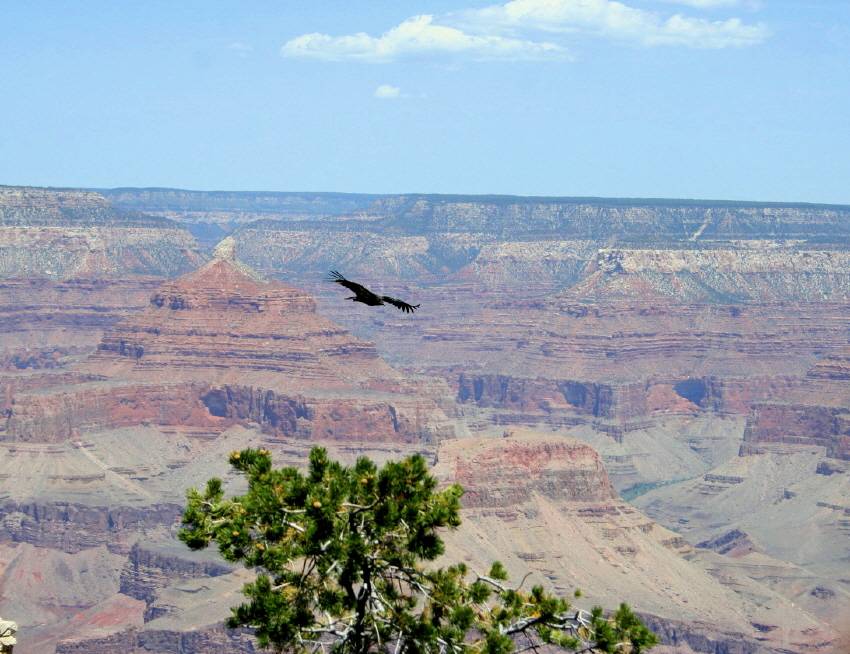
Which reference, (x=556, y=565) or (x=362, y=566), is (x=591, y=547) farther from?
(x=362, y=566)

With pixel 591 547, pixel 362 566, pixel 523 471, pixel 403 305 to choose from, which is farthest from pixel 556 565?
pixel 403 305

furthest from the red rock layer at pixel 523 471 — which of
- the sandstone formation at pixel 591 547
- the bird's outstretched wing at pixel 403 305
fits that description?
the bird's outstretched wing at pixel 403 305

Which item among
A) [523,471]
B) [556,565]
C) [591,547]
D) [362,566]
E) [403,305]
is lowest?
[556,565]

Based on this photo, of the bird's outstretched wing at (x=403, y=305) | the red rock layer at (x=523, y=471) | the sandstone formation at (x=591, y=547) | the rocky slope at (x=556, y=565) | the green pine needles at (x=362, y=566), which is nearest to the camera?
the bird's outstretched wing at (x=403, y=305)

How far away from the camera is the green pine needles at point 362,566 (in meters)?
40.2

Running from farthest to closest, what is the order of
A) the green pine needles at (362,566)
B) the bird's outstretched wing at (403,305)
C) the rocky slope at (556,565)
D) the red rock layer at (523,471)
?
the red rock layer at (523,471), the rocky slope at (556,565), the green pine needles at (362,566), the bird's outstretched wing at (403,305)

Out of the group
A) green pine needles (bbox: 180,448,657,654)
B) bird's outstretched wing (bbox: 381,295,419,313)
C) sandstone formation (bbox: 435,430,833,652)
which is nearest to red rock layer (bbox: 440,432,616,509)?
sandstone formation (bbox: 435,430,833,652)

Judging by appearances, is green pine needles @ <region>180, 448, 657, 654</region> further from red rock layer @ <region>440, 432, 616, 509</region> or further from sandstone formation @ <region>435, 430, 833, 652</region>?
red rock layer @ <region>440, 432, 616, 509</region>

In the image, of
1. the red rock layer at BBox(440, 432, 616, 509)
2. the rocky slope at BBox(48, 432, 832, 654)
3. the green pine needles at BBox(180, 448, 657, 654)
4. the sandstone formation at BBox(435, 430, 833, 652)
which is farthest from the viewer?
the red rock layer at BBox(440, 432, 616, 509)

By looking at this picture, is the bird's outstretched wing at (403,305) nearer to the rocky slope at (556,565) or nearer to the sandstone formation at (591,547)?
the rocky slope at (556,565)

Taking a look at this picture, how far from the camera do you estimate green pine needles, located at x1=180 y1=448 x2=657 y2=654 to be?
40.2 m

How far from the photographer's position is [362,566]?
4019 centimetres

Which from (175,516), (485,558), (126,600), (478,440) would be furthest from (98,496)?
(485,558)

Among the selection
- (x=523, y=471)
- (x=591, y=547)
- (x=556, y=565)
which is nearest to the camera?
(x=556, y=565)
